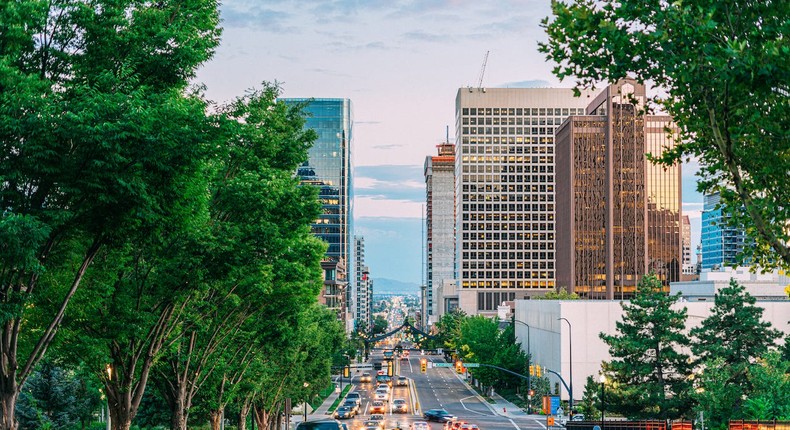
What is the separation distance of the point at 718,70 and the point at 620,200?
187012mm

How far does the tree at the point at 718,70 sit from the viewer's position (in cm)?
1361

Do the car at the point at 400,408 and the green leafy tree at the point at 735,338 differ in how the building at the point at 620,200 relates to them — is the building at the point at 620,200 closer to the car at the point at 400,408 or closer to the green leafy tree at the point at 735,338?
the car at the point at 400,408

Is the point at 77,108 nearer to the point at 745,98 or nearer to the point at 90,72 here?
the point at 90,72

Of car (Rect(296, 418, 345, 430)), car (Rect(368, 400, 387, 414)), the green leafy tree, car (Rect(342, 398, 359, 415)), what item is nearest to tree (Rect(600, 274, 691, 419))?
the green leafy tree

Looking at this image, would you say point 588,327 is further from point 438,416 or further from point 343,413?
point 343,413

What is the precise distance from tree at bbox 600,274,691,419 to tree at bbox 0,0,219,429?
47.8 metres

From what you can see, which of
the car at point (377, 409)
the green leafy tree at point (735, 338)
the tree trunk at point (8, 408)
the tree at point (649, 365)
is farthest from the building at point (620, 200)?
the tree trunk at point (8, 408)

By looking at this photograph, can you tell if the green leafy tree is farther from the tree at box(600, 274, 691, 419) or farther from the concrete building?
the concrete building

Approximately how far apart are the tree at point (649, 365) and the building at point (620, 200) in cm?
13477

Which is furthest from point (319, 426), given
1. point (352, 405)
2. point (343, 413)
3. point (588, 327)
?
point (588, 327)

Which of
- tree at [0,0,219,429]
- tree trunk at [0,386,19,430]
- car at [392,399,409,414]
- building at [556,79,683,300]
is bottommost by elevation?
car at [392,399,409,414]

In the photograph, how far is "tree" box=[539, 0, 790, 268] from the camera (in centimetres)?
1361

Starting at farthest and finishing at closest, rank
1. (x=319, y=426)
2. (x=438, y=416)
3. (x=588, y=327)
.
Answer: (x=588, y=327) < (x=438, y=416) < (x=319, y=426)

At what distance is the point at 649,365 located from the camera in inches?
2397
